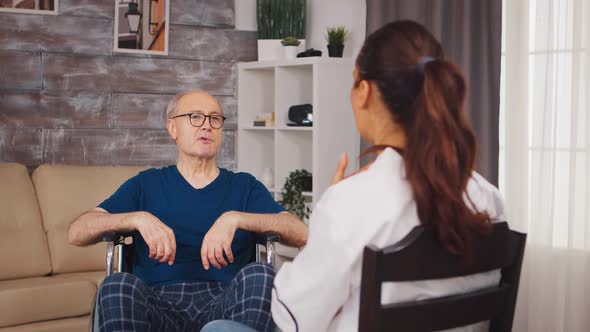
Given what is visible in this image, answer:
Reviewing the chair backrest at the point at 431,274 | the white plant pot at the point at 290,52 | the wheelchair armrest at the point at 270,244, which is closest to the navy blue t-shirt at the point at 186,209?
the wheelchair armrest at the point at 270,244

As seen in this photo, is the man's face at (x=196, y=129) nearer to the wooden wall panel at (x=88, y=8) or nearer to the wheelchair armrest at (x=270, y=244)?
the wheelchair armrest at (x=270, y=244)

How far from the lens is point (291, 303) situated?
55.7 inches

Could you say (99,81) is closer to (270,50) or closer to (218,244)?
(270,50)

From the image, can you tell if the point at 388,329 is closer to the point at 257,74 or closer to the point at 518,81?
the point at 518,81

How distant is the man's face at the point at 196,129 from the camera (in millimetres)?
2736

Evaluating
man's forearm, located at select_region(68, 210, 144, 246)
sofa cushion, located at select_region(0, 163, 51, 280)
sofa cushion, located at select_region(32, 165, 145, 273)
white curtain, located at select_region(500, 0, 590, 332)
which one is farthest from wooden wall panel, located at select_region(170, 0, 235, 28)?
man's forearm, located at select_region(68, 210, 144, 246)

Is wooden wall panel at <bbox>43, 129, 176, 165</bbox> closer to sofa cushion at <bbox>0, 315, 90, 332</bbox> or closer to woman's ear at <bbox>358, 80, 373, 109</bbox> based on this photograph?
sofa cushion at <bbox>0, 315, 90, 332</bbox>

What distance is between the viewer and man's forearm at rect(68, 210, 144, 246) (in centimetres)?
243

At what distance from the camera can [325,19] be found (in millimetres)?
4887

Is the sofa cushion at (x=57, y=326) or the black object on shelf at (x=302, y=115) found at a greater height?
the black object on shelf at (x=302, y=115)

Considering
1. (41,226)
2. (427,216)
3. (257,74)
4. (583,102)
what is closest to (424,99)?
(427,216)

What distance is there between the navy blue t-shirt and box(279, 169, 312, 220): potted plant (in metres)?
1.84

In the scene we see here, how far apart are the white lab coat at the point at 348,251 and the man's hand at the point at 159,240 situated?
2.98 feet

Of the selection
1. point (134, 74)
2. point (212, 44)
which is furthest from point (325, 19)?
point (134, 74)
